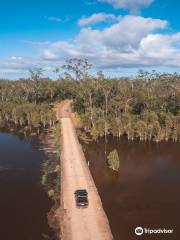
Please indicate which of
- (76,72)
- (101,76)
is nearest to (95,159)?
(101,76)

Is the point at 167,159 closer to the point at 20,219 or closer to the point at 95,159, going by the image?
the point at 95,159

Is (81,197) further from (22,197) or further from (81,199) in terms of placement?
(22,197)

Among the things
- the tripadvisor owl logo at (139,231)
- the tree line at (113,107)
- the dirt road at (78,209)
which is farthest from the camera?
the tree line at (113,107)

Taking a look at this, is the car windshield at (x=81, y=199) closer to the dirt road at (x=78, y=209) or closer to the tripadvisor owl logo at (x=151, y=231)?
the dirt road at (x=78, y=209)

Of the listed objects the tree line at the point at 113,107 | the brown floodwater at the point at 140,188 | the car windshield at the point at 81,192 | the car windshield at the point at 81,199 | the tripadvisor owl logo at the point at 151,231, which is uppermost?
the tree line at the point at 113,107

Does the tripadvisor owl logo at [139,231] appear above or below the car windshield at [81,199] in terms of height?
below

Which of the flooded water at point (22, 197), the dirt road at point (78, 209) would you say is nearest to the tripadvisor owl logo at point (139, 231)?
the dirt road at point (78, 209)

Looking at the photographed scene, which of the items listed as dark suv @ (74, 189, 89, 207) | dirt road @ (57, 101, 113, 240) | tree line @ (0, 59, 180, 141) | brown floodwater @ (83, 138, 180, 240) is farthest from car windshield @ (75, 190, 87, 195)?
tree line @ (0, 59, 180, 141)
